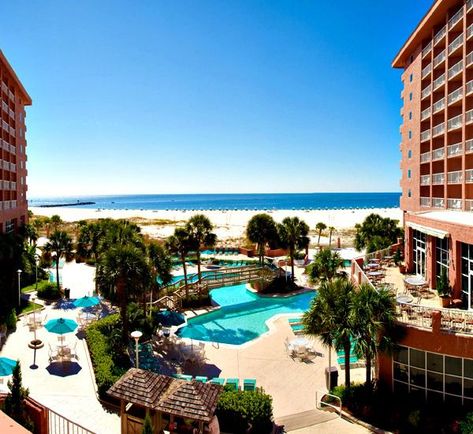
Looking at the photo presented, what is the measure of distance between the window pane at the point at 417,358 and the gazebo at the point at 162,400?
8742mm

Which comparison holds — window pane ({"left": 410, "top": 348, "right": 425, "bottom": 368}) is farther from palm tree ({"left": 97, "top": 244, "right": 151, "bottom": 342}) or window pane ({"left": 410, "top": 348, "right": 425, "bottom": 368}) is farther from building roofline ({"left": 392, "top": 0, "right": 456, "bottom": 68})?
building roofline ({"left": 392, "top": 0, "right": 456, "bottom": 68})

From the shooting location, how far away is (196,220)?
3216cm

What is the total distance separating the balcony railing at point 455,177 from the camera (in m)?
23.8

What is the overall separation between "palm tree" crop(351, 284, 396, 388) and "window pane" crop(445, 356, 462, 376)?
2189mm

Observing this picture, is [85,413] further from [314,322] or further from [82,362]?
[314,322]

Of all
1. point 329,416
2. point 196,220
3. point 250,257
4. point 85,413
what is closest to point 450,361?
point 329,416

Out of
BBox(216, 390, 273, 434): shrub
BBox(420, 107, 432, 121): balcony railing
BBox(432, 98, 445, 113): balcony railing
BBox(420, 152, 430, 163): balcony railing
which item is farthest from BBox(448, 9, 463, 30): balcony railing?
BBox(216, 390, 273, 434): shrub

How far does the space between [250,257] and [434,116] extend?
29.2 metres

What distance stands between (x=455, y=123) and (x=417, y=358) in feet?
56.3

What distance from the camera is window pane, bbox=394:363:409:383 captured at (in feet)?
51.2

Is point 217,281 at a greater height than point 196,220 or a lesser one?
lesser

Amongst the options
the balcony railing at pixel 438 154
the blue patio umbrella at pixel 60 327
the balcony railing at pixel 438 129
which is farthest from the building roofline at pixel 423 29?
the blue patio umbrella at pixel 60 327

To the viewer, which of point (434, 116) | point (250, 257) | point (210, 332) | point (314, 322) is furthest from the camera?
point (250, 257)

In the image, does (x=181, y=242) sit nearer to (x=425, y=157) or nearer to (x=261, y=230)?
(x=261, y=230)
